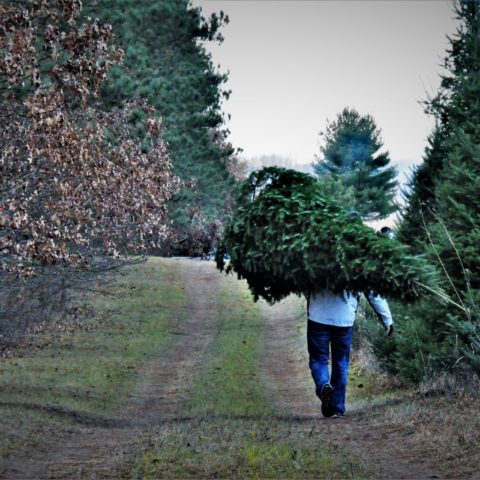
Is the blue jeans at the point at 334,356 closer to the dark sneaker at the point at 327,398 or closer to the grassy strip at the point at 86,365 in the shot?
the dark sneaker at the point at 327,398

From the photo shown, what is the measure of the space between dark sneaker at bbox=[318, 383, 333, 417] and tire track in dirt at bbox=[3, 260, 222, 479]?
7.40ft

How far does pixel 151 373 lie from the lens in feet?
61.9

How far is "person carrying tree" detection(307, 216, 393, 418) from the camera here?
1141 centimetres

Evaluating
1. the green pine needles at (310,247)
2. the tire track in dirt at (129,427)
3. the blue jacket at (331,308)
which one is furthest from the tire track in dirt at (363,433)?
the tire track in dirt at (129,427)

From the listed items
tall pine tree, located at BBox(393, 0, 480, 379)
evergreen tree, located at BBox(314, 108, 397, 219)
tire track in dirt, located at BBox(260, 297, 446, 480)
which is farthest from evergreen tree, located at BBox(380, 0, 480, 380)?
evergreen tree, located at BBox(314, 108, 397, 219)

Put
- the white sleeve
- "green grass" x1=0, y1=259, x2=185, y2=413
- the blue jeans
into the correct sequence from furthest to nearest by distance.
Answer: "green grass" x1=0, y1=259, x2=185, y2=413 → the white sleeve → the blue jeans

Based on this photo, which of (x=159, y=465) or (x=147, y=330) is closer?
(x=159, y=465)

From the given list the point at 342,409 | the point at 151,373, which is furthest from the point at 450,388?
the point at 151,373

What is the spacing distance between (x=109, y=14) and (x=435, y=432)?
84.6ft

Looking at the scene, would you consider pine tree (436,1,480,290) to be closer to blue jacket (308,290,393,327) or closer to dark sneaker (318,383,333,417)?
blue jacket (308,290,393,327)

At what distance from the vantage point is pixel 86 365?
19.2 m

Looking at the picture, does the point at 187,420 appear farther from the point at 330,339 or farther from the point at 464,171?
the point at 464,171

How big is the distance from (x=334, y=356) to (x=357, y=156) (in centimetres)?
5117

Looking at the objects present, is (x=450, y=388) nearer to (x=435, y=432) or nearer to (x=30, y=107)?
(x=435, y=432)
